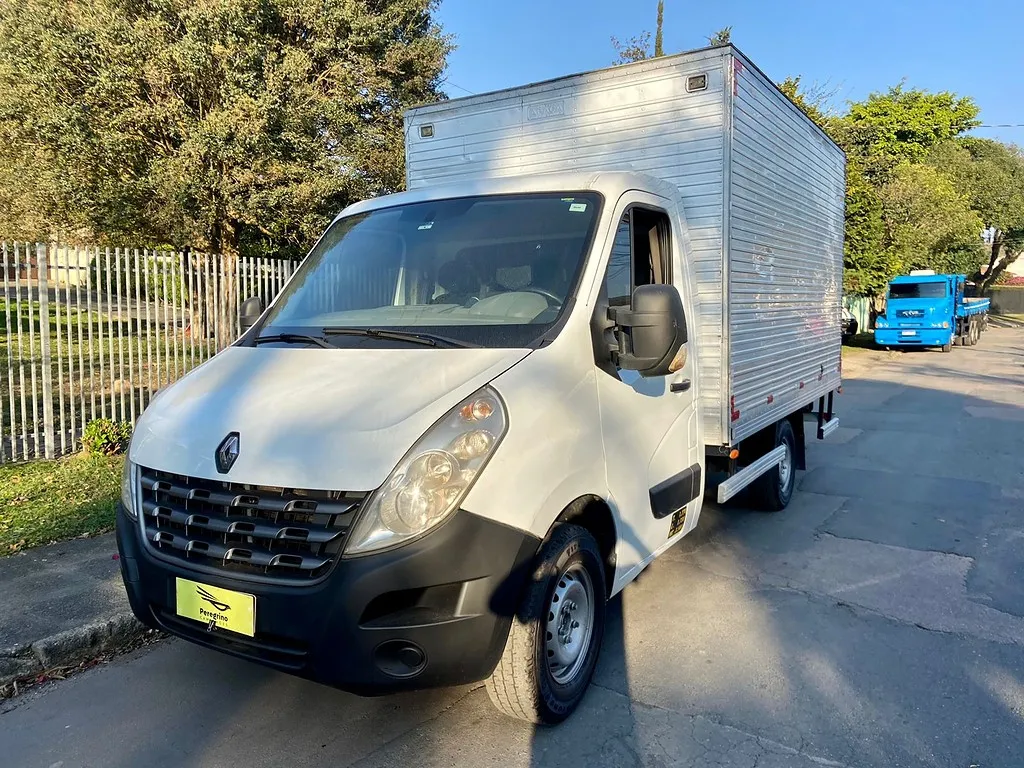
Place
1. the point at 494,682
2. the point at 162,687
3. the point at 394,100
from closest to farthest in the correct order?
the point at 494,682 < the point at 162,687 < the point at 394,100

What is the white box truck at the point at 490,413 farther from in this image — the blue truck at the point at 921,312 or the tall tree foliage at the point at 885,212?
the blue truck at the point at 921,312

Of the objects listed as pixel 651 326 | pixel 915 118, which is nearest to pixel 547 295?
pixel 651 326

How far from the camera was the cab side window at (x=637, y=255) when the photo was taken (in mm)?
3564

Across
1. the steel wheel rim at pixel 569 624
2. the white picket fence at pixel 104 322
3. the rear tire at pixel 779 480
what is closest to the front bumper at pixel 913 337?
the rear tire at pixel 779 480

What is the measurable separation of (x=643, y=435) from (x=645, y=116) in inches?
88.5

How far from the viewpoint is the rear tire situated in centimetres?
624

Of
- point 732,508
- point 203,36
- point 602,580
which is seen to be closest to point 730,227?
point 602,580

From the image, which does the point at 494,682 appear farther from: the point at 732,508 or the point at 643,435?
the point at 732,508

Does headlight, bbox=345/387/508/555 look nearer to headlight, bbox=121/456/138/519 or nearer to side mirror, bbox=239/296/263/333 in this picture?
headlight, bbox=121/456/138/519

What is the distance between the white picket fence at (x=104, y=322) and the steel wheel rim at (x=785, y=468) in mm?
4958

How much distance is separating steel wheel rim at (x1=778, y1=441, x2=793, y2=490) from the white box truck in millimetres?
1421

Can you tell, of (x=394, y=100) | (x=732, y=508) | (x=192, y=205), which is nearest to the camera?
(x=732, y=508)

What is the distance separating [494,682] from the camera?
291cm

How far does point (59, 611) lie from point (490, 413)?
2.96m
